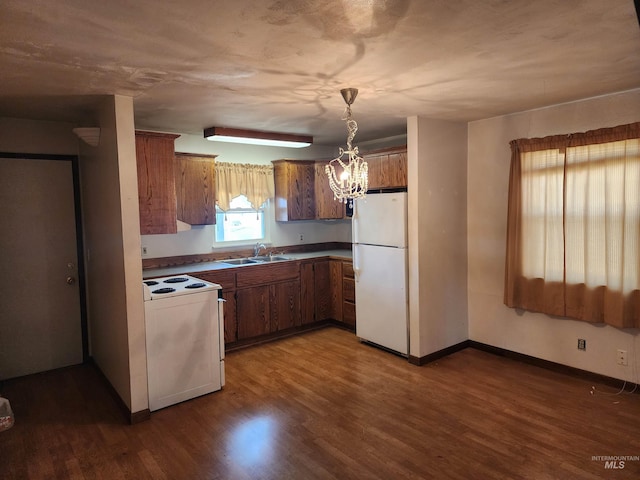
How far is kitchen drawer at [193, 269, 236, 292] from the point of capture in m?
4.33

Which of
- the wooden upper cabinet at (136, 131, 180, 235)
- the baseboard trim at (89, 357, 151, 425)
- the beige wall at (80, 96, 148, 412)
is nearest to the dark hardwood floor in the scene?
the baseboard trim at (89, 357, 151, 425)

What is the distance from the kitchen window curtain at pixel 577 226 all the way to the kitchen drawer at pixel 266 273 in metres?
2.43

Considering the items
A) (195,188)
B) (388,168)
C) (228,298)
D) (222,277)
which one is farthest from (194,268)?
(388,168)

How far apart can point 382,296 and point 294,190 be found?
1.98 m

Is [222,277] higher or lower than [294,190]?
lower

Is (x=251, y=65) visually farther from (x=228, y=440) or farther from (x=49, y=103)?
(x=228, y=440)

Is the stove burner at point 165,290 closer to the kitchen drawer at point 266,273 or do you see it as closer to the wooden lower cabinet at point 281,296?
the wooden lower cabinet at point 281,296

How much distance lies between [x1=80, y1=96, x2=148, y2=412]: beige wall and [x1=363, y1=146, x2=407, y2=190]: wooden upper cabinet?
2501mm

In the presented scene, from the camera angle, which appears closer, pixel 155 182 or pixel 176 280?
pixel 155 182

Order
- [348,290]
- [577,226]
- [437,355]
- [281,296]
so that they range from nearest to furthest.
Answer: [577,226] < [437,355] < [281,296] < [348,290]

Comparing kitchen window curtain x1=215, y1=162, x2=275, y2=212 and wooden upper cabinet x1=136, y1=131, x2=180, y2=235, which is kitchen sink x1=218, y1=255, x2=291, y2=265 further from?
wooden upper cabinet x1=136, y1=131, x2=180, y2=235

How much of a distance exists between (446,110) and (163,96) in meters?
2.48

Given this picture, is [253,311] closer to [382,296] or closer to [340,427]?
[382,296]

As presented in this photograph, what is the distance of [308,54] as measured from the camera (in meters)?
2.23
